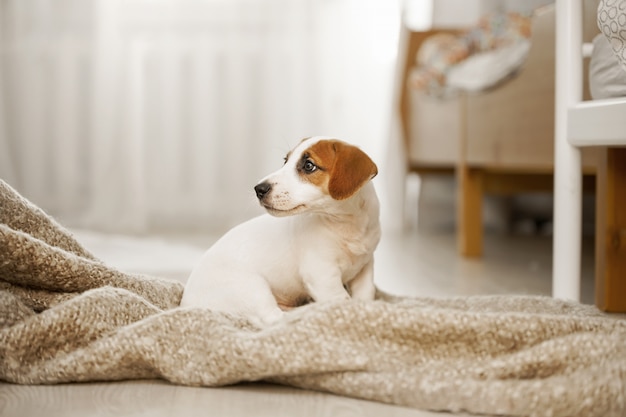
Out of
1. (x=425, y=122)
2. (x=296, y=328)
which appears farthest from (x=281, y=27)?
(x=296, y=328)

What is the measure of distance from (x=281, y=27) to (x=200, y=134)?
0.66 metres

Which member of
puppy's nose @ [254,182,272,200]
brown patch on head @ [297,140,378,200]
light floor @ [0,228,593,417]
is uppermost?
brown patch on head @ [297,140,378,200]

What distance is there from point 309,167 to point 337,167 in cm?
6

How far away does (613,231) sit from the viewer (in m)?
1.94

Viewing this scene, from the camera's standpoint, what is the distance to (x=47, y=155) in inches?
158

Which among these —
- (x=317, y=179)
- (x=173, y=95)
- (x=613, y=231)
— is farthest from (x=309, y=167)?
(x=173, y=95)

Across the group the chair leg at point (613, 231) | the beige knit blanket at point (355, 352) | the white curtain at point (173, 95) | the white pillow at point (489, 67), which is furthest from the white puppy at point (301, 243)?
the white curtain at point (173, 95)

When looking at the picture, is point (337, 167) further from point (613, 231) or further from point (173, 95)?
point (173, 95)

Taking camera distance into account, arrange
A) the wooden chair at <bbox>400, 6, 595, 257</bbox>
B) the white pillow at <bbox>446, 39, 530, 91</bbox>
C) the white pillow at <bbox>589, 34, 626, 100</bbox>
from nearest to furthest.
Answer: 1. the white pillow at <bbox>589, 34, 626, 100</bbox>
2. the wooden chair at <bbox>400, 6, 595, 257</bbox>
3. the white pillow at <bbox>446, 39, 530, 91</bbox>

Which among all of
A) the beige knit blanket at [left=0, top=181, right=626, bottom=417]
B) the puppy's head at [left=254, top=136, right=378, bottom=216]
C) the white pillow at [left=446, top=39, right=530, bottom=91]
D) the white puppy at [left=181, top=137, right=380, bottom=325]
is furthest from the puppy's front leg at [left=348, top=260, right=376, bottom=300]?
the white pillow at [left=446, top=39, right=530, bottom=91]

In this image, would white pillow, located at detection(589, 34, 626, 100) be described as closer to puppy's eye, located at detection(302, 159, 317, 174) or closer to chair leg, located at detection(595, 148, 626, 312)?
chair leg, located at detection(595, 148, 626, 312)

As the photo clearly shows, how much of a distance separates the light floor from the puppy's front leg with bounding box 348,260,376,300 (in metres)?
0.46

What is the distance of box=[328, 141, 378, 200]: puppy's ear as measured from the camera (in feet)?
4.62

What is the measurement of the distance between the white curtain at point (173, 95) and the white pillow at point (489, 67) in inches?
30.5
